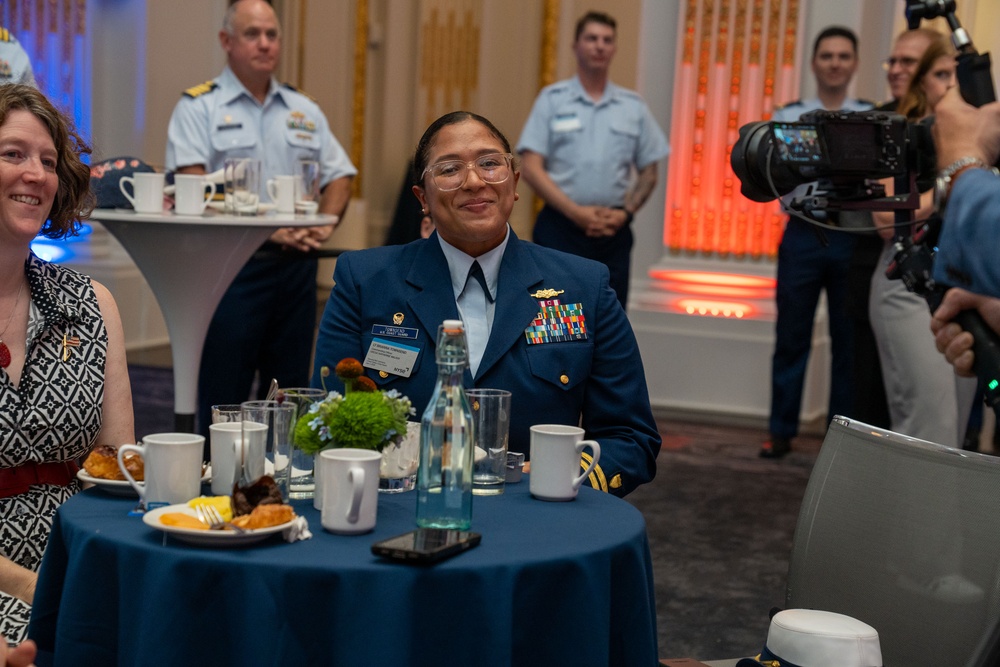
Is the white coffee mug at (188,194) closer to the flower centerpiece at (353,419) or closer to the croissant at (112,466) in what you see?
the croissant at (112,466)

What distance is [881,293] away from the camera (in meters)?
3.94

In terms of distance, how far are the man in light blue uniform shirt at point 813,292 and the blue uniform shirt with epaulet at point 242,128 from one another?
6.64 feet

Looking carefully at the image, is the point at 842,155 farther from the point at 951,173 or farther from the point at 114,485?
the point at 114,485

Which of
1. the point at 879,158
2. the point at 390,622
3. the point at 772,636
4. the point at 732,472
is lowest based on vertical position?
the point at 732,472

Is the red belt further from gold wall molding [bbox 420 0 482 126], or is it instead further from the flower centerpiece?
gold wall molding [bbox 420 0 482 126]

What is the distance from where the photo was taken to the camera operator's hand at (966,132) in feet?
6.31

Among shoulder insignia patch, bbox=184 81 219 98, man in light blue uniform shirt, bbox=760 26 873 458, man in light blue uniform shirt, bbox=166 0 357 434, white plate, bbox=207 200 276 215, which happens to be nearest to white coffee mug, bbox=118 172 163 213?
white plate, bbox=207 200 276 215

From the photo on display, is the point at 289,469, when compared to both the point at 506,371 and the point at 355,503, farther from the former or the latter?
the point at 506,371

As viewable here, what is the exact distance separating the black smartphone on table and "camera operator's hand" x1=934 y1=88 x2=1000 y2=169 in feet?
3.39

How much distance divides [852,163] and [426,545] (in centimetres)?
131

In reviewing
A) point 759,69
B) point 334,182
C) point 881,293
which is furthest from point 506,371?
point 759,69

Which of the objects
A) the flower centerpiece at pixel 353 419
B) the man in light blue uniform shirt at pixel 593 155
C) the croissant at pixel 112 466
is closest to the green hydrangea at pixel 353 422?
the flower centerpiece at pixel 353 419

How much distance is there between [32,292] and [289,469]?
758 mm

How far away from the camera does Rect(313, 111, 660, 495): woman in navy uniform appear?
2.26m
